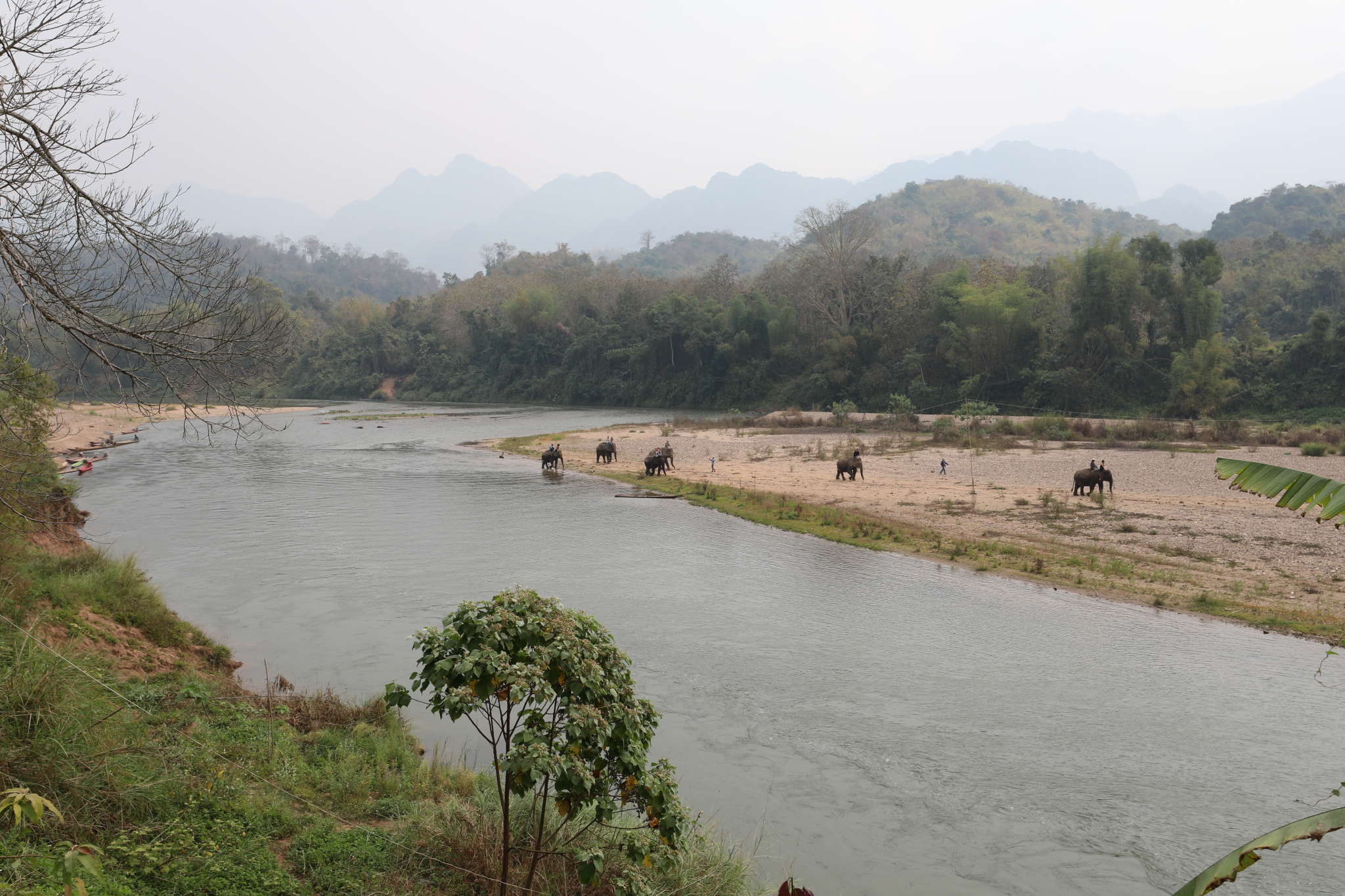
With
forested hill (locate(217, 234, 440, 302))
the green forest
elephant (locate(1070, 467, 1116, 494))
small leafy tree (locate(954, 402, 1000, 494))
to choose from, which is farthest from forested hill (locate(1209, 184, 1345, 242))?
forested hill (locate(217, 234, 440, 302))

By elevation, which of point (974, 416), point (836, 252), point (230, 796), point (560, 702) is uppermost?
point (836, 252)

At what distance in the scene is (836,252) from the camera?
2413 inches

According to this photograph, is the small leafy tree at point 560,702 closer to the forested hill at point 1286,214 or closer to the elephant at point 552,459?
the elephant at point 552,459

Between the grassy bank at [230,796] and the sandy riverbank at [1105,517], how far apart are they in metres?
11.7

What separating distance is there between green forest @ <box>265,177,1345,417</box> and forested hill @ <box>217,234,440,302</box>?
49652 mm

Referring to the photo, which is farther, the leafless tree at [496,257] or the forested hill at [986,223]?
the leafless tree at [496,257]

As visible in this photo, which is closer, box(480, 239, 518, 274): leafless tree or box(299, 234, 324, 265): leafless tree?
box(480, 239, 518, 274): leafless tree

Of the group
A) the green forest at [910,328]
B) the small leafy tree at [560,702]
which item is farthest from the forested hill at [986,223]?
the small leafy tree at [560,702]

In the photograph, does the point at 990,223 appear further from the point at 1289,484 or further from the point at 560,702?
the point at 560,702

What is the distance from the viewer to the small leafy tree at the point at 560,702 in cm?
399

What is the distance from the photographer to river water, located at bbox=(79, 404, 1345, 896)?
6.96m

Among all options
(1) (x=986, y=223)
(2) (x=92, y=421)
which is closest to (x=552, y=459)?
(2) (x=92, y=421)

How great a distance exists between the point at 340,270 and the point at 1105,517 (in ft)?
607

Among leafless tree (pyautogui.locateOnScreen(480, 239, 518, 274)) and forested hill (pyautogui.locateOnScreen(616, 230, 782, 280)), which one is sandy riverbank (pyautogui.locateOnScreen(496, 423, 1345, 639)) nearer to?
leafless tree (pyautogui.locateOnScreen(480, 239, 518, 274))
